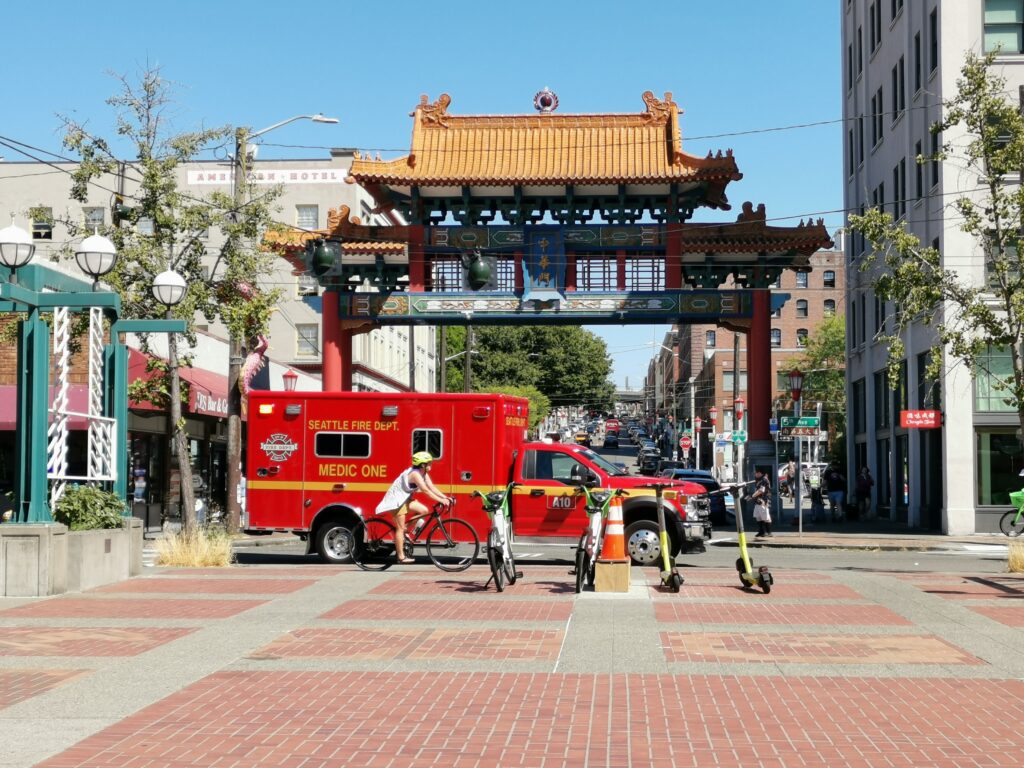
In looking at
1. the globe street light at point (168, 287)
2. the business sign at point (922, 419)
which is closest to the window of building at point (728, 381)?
the business sign at point (922, 419)

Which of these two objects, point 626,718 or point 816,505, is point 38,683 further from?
point 816,505

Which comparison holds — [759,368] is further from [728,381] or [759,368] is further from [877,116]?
[728,381]

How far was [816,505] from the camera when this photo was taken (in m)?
41.5

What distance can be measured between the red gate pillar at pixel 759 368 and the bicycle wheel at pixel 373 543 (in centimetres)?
1726

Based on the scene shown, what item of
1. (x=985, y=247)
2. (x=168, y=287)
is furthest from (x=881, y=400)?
(x=168, y=287)

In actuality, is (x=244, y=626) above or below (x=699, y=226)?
below

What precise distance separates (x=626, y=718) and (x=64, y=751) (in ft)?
11.6

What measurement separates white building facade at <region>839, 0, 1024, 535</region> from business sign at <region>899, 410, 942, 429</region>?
0.37m

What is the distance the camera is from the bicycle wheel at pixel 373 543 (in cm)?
1989

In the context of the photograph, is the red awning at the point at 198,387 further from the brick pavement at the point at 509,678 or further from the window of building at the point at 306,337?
the window of building at the point at 306,337

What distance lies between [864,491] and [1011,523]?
10.8 metres

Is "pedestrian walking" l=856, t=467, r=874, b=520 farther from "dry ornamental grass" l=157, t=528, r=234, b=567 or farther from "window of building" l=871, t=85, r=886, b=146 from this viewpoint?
"dry ornamental grass" l=157, t=528, r=234, b=567

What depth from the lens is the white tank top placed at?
18.6 m

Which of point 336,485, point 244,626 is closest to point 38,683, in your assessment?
point 244,626
